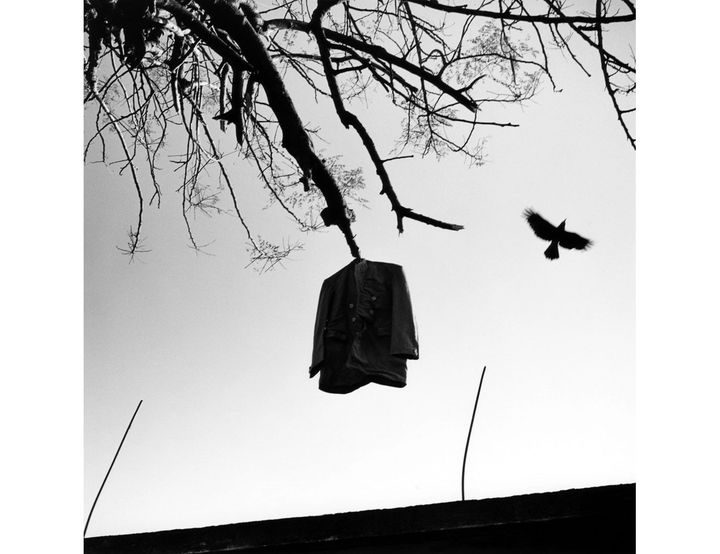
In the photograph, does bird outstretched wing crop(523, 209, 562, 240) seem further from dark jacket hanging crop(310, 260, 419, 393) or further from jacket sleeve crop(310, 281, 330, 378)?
jacket sleeve crop(310, 281, 330, 378)

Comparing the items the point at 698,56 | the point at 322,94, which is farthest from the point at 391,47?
the point at 698,56

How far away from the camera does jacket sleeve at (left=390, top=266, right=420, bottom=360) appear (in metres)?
2.38

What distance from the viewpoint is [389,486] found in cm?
244

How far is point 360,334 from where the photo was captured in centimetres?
239

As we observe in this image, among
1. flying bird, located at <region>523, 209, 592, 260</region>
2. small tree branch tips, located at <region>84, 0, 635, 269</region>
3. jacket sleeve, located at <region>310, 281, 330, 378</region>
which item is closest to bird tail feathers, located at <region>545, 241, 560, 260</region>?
flying bird, located at <region>523, 209, 592, 260</region>

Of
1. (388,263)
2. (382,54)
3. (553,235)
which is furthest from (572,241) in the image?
(382,54)

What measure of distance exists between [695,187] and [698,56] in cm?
39

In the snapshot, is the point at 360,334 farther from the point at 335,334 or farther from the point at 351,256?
the point at 351,256

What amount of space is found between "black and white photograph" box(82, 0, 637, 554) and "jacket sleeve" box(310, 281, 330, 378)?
0.01m

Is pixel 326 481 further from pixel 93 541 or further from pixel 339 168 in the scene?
pixel 339 168

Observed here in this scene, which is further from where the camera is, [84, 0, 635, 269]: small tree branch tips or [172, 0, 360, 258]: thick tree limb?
[172, 0, 360, 258]: thick tree limb

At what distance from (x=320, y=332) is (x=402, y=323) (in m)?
0.27

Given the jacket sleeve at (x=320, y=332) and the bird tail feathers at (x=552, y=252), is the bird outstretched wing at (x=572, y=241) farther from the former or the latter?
the jacket sleeve at (x=320, y=332)

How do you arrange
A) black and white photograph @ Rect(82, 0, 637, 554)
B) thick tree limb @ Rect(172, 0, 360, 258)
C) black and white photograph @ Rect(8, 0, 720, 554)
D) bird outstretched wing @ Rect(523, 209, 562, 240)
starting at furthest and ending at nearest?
bird outstretched wing @ Rect(523, 209, 562, 240)
thick tree limb @ Rect(172, 0, 360, 258)
black and white photograph @ Rect(82, 0, 637, 554)
black and white photograph @ Rect(8, 0, 720, 554)
